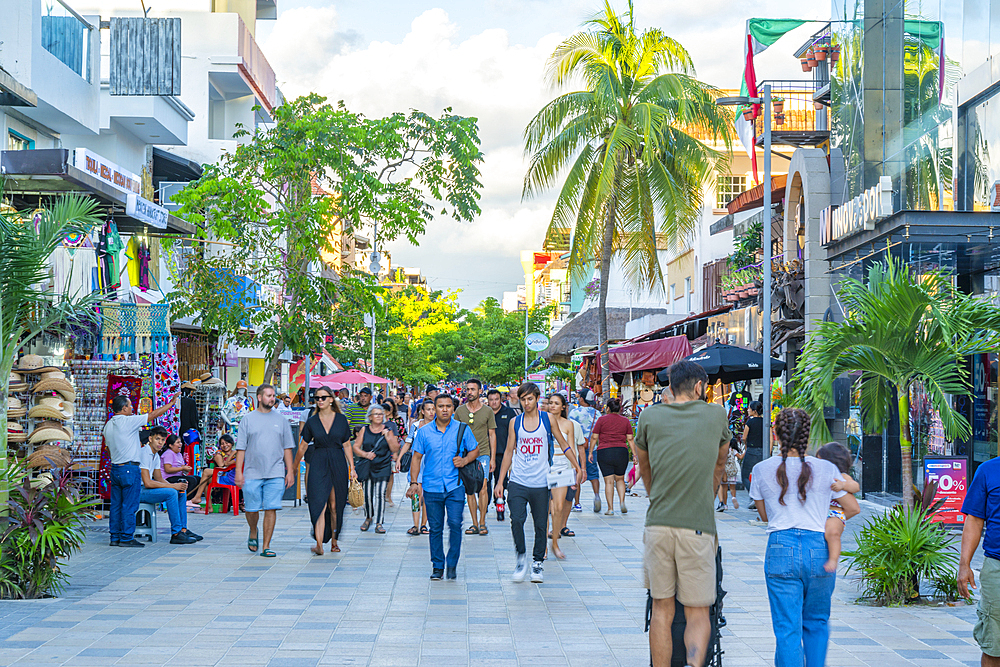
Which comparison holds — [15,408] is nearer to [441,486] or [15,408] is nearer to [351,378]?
[441,486]

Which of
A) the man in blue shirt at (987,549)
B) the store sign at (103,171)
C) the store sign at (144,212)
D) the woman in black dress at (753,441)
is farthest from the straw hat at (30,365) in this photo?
the man in blue shirt at (987,549)

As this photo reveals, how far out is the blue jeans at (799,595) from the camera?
6062mm

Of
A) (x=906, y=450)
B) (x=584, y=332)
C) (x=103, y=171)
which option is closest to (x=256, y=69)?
(x=584, y=332)

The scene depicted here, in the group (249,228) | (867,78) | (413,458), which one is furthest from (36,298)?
(867,78)

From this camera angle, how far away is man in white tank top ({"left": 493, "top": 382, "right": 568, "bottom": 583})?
10.4 m

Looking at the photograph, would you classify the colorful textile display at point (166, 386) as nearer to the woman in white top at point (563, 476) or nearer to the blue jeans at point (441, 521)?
the woman in white top at point (563, 476)

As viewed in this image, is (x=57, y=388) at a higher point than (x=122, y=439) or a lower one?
higher

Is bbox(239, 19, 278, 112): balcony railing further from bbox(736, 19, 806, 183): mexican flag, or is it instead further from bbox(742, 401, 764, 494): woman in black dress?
bbox(742, 401, 764, 494): woman in black dress

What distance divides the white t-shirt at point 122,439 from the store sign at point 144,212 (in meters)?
3.58

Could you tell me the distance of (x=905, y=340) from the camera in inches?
401

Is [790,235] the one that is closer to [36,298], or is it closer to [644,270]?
[644,270]

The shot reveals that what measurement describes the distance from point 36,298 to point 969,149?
1180 cm

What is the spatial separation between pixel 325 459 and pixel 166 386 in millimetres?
5308

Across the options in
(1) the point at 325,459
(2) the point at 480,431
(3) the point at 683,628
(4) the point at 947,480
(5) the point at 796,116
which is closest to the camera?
(3) the point at 683,628
